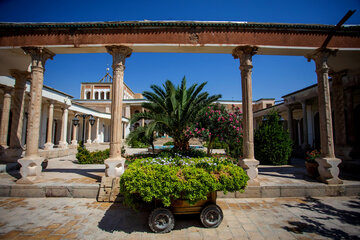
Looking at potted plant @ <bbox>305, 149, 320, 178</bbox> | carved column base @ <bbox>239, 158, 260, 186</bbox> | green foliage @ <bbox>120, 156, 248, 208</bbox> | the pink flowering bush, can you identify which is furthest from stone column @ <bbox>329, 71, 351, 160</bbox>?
green foliage @ <bbox>120, 156, 248, 208</bbox>

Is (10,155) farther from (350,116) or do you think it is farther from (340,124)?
(350,116)

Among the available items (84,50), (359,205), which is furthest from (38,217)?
(359,205)

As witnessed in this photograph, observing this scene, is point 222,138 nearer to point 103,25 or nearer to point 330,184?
point 330,184

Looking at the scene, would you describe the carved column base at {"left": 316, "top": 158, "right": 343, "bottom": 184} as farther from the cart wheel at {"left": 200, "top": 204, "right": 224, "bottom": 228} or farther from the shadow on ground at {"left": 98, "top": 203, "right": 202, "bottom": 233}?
the shadow on ground at {"left": 98, "top": 203, "right": 202, "bottom": 233}

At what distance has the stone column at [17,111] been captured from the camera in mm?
7840

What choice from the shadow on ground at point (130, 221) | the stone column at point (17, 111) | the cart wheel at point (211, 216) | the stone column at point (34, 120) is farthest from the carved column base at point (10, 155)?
the cart wheel at point (211, 216)

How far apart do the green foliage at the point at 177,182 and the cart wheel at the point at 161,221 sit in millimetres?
213

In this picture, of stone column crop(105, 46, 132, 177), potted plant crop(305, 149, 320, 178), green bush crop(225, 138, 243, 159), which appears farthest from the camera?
green bush crop(225, 138, 243, 159)

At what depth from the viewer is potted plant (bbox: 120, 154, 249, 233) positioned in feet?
10.2

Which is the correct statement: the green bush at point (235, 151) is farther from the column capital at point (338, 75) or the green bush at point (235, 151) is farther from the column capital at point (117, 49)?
the column capital at point (117, 49)

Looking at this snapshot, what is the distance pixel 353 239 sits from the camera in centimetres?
305

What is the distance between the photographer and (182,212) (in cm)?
339

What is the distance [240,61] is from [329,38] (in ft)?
9.86

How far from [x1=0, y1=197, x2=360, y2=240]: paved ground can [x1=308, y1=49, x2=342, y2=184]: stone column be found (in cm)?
87
